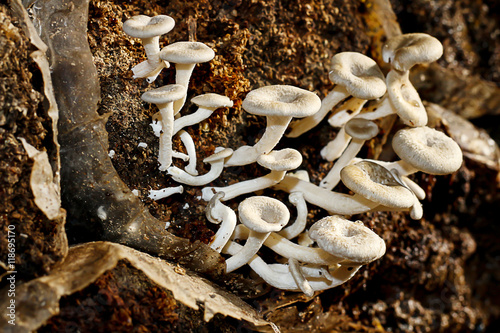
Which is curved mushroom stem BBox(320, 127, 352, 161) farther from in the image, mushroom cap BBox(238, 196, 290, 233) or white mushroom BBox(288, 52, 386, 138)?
mushroom cap BBox(238, 196, 290, 233)

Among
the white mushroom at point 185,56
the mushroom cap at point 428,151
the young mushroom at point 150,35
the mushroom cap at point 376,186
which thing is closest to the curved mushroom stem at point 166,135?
the white mushroom at point 185,56

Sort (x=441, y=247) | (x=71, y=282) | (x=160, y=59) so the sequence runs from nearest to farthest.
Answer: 1. (x=71, y=282)
2. (x=160, y=59)
3. (x=441, y=247)

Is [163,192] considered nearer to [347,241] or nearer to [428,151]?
[347,241]

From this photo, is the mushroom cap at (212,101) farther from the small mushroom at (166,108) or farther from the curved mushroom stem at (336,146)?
the curved mushroom stem at (336,146)

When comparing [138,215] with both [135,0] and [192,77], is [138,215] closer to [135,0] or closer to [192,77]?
[192,77]

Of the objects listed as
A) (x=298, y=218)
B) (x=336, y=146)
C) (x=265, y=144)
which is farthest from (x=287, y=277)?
(x=336, y=146)

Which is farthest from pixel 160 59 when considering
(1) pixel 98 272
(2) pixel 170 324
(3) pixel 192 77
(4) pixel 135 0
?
(2) pixel 170 324
